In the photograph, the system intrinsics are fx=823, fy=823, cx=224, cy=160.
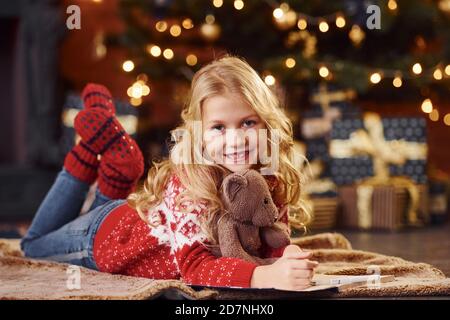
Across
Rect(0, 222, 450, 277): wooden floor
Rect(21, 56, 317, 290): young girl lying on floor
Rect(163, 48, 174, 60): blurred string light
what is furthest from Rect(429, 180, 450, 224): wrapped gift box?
Rect(21, 56, 317, 290): young girl lying on floor

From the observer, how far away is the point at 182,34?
3002 millimetres

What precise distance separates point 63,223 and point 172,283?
1.81 feet

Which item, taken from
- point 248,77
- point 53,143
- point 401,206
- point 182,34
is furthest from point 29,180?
point 248,77

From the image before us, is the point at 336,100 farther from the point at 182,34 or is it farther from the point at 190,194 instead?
the point at 190,194

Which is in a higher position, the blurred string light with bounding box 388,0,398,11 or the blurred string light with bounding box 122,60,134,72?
the blurred string light with bounding box 388,0,398,11

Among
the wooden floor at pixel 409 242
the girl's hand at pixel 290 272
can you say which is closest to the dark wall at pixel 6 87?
the wooden floor at pixel 409 242

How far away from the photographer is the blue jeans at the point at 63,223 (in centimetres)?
153

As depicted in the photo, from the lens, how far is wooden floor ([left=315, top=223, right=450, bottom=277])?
1.75m

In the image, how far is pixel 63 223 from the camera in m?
1.63

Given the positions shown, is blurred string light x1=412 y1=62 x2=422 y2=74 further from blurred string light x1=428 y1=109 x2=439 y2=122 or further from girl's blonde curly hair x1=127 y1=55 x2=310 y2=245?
girl's blonde curly hair x1=127 y1=55 x2=310 y2=245

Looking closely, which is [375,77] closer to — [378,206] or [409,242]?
[378,206]

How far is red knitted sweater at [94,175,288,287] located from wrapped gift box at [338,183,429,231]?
119 cm

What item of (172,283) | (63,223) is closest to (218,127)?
(172,283)

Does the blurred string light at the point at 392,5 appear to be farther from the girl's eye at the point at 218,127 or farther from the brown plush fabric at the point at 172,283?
the girl's eye at the point at 218,127
